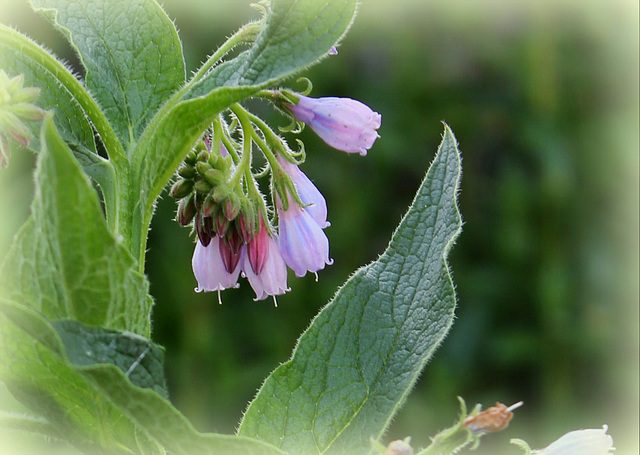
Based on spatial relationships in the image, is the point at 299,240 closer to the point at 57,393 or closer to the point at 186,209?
the point at 186,209

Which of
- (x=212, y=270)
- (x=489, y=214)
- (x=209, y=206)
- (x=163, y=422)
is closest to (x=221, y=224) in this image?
(x=209, y=206)

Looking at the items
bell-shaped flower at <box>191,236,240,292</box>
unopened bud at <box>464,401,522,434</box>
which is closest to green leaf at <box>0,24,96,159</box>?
bell-shaped flower at <box>191,236,240,292</box>

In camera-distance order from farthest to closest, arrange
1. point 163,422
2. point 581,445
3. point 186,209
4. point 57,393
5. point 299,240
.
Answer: point 299,240, point 186,209, point 581,445, point 57,393, point 163,422

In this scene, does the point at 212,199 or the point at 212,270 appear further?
the point at 212,270

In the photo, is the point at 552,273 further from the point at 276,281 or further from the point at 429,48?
the point at 276,281

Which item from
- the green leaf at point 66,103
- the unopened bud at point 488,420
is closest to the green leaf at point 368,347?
the unopened bud at point 488,420

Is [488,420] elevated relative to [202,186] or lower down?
lower down

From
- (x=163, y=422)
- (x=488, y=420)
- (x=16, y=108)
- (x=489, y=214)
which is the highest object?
(x=489, y=214)

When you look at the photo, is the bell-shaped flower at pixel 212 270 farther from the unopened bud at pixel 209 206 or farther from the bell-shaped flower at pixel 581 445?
the bell-shaped flower at pixel 581 445
